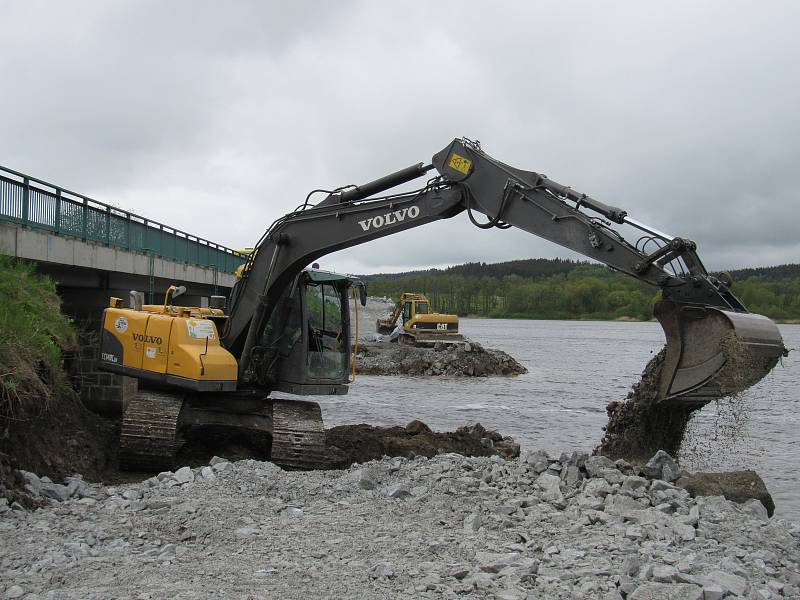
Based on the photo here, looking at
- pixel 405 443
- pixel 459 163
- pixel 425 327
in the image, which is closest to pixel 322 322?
pixel 405 443

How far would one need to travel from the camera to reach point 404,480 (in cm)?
832

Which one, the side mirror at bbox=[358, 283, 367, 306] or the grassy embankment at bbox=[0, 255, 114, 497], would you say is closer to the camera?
the grassy embankment at bbox=[0, 255, 114, 497]

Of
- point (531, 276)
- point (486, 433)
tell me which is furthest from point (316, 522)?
point (531, 276)

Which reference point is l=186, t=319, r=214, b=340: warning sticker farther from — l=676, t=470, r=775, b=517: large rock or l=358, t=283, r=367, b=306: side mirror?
l=676, t=470, r=775, b=517: large rock

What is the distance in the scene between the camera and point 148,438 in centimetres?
1026

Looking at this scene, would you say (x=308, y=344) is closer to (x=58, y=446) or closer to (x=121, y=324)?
(x=121, y=324)

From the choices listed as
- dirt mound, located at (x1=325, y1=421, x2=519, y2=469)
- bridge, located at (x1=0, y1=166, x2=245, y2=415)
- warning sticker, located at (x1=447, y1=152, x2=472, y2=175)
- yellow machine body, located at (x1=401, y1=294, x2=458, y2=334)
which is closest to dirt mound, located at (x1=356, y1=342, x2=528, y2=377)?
yellow machine body, located at (x1=401, y1=294, x2=458, y2=334)

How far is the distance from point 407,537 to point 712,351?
11.1 ft

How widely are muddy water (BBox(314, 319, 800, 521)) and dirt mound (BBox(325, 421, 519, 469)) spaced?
7.29 feet

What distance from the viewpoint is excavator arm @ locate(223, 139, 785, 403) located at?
24.5 feet

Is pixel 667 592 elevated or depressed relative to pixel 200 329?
depressed

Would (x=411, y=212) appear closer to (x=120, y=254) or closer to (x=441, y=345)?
(x=120, y=254)

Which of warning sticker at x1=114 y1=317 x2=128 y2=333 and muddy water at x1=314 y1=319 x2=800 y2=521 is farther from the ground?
warning sticker at x1=114 y1=317 x2=128 y2=333

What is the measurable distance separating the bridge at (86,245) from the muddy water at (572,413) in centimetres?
542
